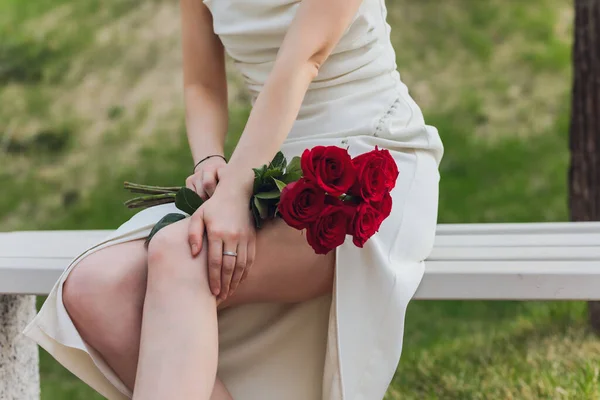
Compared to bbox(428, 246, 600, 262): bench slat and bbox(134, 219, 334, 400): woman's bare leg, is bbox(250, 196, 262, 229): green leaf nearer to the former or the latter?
bbox(134, 219, 334, 400): woman's bare leg

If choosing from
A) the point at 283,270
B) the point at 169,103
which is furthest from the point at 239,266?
the point at 169,103

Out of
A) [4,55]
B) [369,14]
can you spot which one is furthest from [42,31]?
[369,14]

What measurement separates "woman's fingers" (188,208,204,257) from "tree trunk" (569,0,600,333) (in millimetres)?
2625

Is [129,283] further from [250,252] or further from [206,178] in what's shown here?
[206,178]

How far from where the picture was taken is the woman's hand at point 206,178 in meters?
2.09

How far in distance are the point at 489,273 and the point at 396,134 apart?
0.45 meters

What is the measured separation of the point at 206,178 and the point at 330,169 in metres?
0.46

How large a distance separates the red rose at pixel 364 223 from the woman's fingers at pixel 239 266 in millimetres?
238

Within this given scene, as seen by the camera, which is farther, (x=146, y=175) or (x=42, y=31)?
(x=42, y=31)

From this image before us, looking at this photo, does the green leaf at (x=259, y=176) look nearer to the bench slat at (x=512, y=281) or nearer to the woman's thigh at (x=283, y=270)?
the woman's thigh at (x=283, y=270)

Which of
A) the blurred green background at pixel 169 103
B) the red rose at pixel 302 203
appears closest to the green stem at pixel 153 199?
the red rose at pixel 302 203

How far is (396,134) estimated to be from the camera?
2174 mm

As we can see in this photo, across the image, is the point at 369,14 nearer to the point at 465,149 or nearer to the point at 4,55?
the point at 465,149

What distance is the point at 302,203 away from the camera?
174cm
